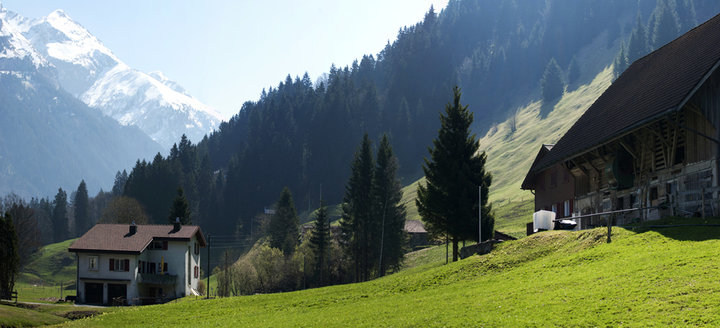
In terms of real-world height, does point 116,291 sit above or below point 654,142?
below

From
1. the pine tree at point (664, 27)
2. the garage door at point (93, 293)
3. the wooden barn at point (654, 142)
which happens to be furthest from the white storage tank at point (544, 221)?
the pine tree at point (664, 27)

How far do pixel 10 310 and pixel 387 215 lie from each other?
56.8 m

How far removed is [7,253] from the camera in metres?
62.1

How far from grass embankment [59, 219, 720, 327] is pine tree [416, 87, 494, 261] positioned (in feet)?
55.6

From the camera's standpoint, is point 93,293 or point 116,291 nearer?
point 93,293

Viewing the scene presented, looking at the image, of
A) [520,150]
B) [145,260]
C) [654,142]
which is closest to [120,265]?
[145,260]

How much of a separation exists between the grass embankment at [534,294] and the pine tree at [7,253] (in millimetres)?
28385

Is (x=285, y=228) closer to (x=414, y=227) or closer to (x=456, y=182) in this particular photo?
(x=414, y=227)

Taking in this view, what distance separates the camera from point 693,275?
66.5ft

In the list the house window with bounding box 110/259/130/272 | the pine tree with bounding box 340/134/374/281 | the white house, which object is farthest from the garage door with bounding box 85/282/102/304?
the pine tree with bounding box 340/134/374/281

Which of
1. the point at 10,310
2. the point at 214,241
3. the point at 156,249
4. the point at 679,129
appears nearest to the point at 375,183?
the point at 156,249

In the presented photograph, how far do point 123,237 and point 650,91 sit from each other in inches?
2464

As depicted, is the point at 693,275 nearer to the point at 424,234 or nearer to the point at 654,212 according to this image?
the point at 654,212

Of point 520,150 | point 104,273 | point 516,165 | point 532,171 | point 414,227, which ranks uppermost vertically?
point 520,150
